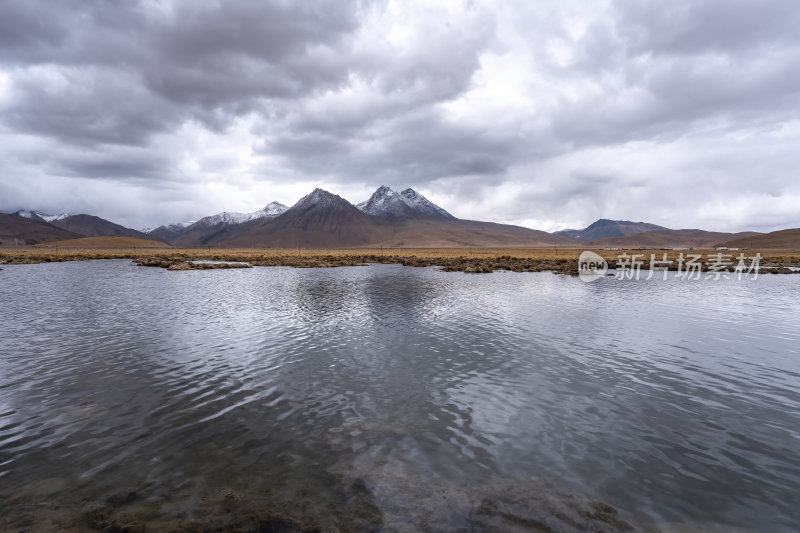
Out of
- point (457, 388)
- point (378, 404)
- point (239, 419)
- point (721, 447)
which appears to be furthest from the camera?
point (457, 388)

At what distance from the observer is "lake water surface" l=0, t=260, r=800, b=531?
5.51 metres

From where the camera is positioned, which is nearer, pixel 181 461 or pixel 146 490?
pixel 146 490

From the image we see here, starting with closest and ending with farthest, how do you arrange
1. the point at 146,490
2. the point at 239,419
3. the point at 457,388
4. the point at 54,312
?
the point at 146,490
the point at 239,419
the point at 457,388
the point at 54,312

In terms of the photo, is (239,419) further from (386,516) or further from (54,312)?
(54,312)

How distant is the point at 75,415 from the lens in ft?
27.1

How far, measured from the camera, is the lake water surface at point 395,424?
5512mm

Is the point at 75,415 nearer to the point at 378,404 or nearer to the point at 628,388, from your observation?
the point at 378,404

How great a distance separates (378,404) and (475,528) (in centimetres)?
428

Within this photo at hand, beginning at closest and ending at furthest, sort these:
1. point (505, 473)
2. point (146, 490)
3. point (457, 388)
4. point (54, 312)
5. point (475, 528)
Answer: point (475, 528) < point (146, 490) < point (505, 473) < point (457, 388) < point (54, 312)

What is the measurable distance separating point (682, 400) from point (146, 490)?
11.7 meters

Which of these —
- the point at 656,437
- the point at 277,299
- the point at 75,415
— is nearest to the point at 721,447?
the point at 656,437

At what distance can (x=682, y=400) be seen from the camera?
9.41 meters

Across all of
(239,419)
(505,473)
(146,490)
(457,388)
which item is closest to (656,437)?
(505,473)

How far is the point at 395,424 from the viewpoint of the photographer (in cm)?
805
